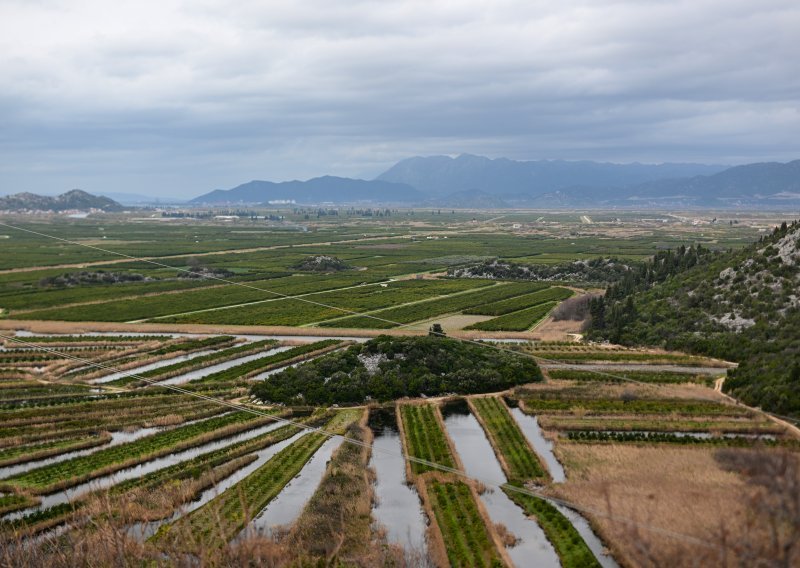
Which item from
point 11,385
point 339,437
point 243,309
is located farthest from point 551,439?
point 243,309

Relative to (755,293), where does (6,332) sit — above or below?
below

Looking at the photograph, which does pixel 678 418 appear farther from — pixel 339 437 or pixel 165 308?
pixel 165 308

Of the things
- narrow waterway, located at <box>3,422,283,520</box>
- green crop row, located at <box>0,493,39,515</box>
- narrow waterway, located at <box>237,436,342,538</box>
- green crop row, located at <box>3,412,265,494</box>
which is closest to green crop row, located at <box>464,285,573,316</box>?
green crop row, located at <box>3,412,265,494</box>

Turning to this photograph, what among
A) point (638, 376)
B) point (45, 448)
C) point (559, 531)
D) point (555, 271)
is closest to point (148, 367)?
point (45, 448)

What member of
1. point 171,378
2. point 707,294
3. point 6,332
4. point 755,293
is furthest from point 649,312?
point 6,332

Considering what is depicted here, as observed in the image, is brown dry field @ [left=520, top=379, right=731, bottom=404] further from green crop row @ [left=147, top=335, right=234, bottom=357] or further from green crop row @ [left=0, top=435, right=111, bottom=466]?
green crop row @ [left=147, top=335, right=234, bottom=357]

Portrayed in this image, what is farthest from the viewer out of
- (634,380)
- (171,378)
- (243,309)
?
(243,309)

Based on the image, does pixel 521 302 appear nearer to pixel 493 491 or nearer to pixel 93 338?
pixel 93 338

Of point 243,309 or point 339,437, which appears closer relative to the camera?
point 339,437

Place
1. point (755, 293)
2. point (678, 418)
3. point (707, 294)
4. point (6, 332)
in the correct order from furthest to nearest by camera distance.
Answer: point (6, 332) < point (707, 294) < point (755, 293) < point (678, 418)
